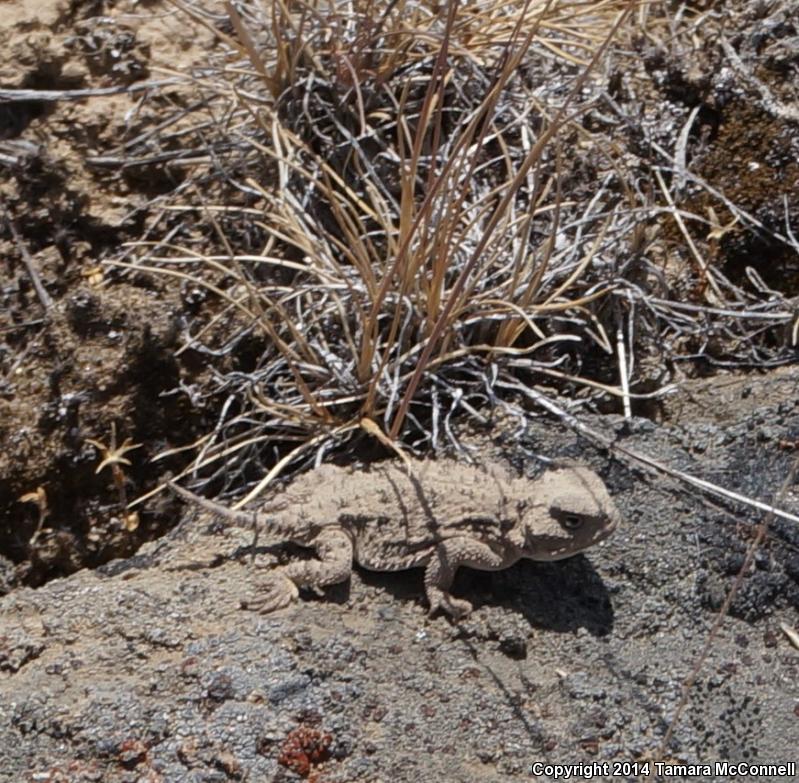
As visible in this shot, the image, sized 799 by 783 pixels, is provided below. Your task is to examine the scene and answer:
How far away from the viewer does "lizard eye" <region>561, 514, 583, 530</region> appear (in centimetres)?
319

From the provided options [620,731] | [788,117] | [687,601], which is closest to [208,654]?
[620,731]

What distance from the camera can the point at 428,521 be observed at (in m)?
3.33

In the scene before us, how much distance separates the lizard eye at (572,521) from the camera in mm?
3189

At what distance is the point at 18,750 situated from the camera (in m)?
2.76

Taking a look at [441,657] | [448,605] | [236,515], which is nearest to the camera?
[441,657]

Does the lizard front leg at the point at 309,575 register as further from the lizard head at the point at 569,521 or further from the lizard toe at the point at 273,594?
the lizard head at the point at 569,521

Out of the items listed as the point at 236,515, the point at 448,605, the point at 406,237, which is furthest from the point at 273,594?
the point at 406,237

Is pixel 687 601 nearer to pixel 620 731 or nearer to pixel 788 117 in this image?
pixel 620 731

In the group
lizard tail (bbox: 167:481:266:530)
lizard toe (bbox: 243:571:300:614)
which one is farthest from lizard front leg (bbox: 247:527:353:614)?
lizard tail (bbox: 167:481:266:530)

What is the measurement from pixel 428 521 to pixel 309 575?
1.26ft

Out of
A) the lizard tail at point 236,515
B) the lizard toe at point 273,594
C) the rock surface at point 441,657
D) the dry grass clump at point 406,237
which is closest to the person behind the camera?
the rock surface at point 441,657

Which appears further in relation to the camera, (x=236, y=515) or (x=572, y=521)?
(x=236, y=515)

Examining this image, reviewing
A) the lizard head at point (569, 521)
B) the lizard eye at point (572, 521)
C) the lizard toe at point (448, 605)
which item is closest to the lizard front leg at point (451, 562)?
the lizard toe at point (448, 605)

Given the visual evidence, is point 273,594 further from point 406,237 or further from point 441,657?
point 406,237
